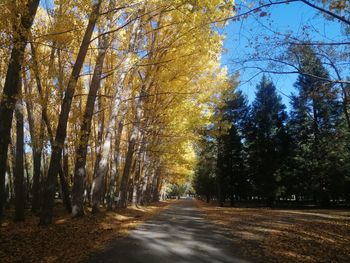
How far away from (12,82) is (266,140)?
3066cm

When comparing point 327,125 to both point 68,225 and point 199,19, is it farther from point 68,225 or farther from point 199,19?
point 68,225

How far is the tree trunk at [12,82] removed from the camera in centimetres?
763

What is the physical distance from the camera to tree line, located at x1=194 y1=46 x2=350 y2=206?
30.4 metres

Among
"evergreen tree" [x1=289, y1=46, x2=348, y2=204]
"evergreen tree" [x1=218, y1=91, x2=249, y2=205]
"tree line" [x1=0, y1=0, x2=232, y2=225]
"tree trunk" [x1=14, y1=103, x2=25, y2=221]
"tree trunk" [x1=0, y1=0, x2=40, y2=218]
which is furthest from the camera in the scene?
"evergreen tree" [x1=218, y1=91, x2=249, y2=205]

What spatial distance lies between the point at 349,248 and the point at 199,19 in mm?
7730

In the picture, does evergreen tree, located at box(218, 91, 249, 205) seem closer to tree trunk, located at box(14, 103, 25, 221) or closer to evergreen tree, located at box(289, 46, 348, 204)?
evergreen tree, located at box(289, 46, 348, 204)

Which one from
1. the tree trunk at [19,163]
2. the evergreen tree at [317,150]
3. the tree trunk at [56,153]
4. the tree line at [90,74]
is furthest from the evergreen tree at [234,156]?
the tree trunk at [56,153]

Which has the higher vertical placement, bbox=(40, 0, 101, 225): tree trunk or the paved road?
bbox=(40, 0, 101, 225): tree trunk

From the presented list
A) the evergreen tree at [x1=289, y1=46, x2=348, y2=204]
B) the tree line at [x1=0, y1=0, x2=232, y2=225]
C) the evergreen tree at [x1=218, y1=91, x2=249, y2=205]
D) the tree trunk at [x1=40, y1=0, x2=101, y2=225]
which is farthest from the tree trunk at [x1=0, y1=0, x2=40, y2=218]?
the evergreen tree at [x1=218, y1=91, x2=249, y2=205]

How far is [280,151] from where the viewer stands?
35.1 metres

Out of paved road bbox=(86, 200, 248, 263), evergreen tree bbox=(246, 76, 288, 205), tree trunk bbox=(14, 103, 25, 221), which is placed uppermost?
evergreen tree bbox=(246, 76, 288, 205)

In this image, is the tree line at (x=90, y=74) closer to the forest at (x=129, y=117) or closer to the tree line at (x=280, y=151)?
the forest at (x=129, y=117)

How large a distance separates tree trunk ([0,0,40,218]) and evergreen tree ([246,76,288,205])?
2871 centimetres

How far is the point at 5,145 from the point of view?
7656mm
